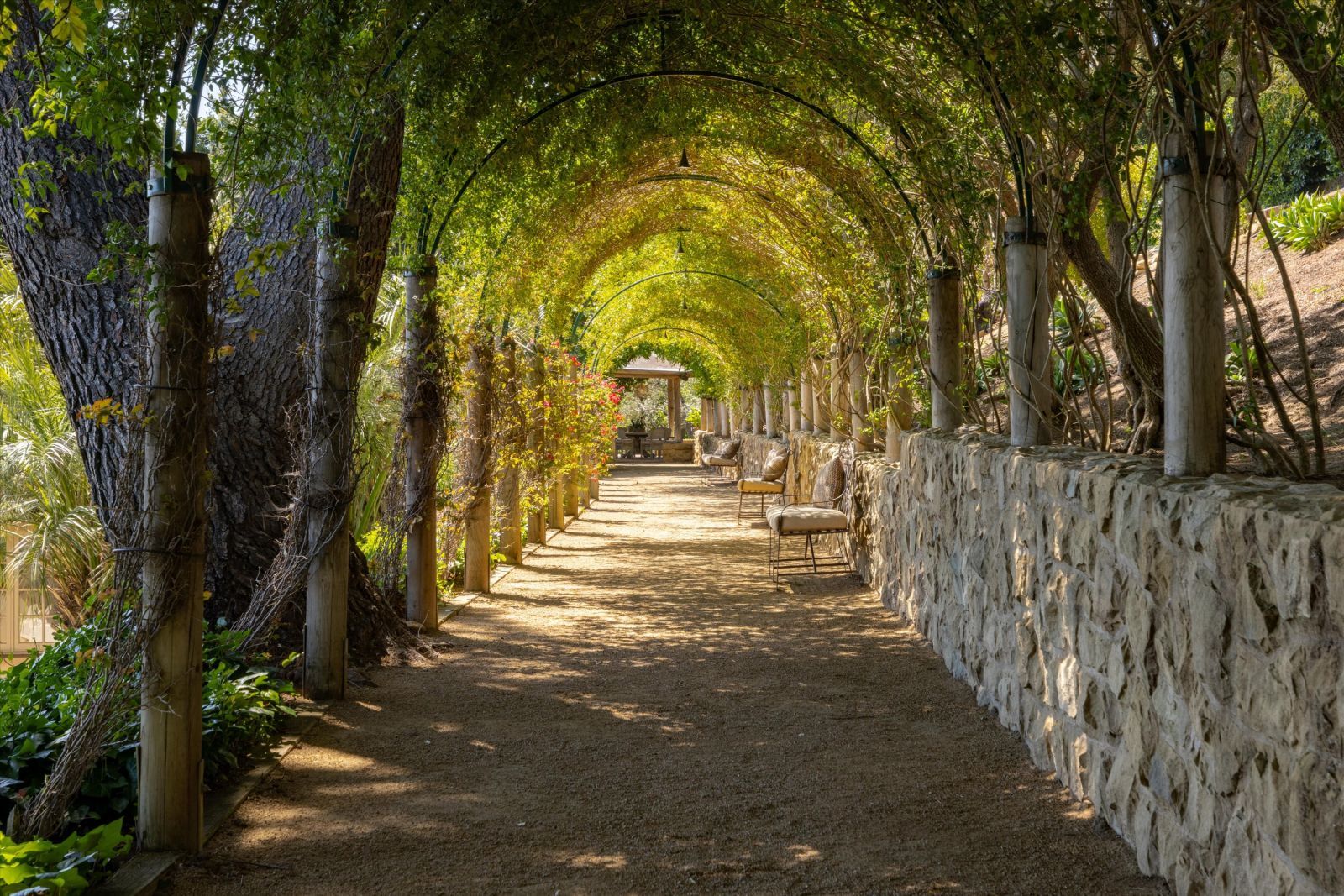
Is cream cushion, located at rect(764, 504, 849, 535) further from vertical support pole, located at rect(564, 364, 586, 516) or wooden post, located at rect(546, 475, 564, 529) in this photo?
wooden post, located at rect(546, 475, 564, 529)

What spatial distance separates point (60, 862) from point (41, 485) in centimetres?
519

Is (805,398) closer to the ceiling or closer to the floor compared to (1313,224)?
closer to the floor

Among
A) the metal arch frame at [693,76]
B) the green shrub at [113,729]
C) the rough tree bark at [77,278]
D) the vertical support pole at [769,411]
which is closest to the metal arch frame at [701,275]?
the vertical support pole at [769,411]

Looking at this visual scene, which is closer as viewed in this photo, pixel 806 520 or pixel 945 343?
pixel 945 343

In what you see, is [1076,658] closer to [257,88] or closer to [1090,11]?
[1090,11]

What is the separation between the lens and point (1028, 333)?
16.0 feet

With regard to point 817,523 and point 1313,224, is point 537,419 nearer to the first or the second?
point 817,523

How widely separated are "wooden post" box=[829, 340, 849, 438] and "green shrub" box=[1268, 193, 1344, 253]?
373 centimetres

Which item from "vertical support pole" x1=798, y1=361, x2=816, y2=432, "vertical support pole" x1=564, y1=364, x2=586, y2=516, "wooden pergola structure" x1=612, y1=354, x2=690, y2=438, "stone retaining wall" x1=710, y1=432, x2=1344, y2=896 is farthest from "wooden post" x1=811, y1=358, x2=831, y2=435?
"wooden pergola structure" x1=612, y1=354, x2=690, y2=438

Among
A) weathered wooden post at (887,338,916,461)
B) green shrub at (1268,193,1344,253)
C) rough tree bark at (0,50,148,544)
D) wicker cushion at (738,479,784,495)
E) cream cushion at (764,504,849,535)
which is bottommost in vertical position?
cream cushion at (764,504,849,535)

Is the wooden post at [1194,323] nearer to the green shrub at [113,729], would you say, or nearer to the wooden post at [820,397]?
the green shrub at [113,729]

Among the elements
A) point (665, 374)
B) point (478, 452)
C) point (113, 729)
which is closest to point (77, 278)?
point (113, 729)

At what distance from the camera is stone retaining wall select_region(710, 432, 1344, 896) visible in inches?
80.3

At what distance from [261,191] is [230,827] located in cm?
288
